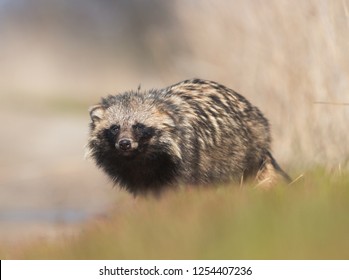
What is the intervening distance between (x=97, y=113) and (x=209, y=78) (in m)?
3.68

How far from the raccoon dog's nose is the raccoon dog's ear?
1.60 feet

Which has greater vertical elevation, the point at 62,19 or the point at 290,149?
the point at 62,19

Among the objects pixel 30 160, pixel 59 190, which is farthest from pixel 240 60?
pixel 30 160

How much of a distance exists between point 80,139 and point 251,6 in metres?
12.4

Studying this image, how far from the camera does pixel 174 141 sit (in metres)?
7.68

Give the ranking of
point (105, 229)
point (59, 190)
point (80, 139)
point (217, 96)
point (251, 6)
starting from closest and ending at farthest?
point (105, 229)
point (217, 96)
point (251, 6)
point (59, 190)
point (80, 139)

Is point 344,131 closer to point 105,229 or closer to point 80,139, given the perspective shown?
point 105,229

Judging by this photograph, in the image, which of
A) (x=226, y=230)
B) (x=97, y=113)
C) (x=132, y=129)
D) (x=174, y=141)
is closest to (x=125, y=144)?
(x=132, y=129)

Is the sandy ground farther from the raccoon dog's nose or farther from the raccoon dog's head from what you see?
the raccoon dog's nose

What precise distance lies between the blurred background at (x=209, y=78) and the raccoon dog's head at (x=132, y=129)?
20.5 inches

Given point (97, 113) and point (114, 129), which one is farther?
point (97, 113)

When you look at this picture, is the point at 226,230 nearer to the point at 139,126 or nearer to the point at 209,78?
the point at 139,126

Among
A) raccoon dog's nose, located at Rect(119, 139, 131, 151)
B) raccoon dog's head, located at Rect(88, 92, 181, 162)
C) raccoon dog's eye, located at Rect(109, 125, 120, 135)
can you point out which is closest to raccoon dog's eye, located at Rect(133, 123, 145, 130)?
raccoon dog's head, located at Rect(88, 92, 181, 162)

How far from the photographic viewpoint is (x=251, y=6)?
1023 centimetres
